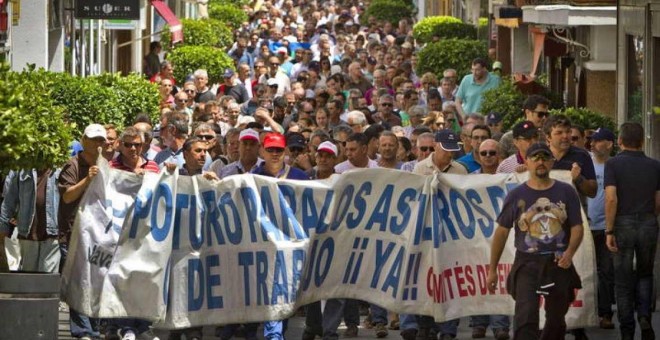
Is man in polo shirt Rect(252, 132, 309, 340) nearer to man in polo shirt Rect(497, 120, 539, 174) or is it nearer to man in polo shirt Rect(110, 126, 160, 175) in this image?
man in polo shirt Rect(110, 126, 160, 175)

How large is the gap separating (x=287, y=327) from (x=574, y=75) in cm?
1337

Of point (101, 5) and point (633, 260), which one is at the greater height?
point (101, 5)

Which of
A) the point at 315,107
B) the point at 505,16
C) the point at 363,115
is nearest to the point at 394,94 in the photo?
the point at 505,16

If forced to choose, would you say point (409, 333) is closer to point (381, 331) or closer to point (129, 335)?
point (381, 331)

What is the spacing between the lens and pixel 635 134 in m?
14.9

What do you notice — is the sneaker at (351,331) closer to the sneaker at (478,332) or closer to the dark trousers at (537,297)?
the sneaker at (478,332)

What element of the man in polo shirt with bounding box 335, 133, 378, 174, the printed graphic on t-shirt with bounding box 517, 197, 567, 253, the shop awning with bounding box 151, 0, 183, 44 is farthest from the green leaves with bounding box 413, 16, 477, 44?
the printed graphic on t-shirt with bounding box 517, 197, 567, 253

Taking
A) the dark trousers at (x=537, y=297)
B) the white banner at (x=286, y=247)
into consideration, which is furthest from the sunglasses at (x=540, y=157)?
the white banner at (x=286, y=247)

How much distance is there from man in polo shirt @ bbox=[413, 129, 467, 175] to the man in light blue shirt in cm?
130

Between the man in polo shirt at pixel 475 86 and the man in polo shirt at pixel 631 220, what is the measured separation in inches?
425

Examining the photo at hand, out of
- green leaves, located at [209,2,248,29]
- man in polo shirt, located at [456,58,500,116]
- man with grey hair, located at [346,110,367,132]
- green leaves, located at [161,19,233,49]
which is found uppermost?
green leaves, located at [209,2,248,29]

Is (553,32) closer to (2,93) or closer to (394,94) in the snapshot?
(394,94)

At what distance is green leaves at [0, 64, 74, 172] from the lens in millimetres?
13312

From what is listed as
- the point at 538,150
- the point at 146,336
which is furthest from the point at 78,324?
the point at 538,150
